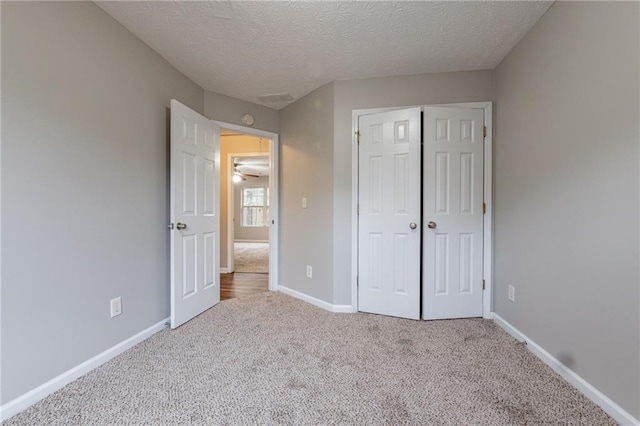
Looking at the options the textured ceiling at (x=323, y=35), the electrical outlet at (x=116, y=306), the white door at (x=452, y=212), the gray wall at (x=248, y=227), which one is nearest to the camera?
the textured ceiling at (x=323, y=35)

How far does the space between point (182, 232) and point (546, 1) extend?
10.1 feet

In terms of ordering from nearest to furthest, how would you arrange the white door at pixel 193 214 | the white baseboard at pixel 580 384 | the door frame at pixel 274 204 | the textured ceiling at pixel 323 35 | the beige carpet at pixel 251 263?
the white baseboard at pixel 580 384, the textured ceiling at pixel 323 35, the white door at pixel 193 214, the door frame at pixel 274 204, the beige carpet at pixel 251 263

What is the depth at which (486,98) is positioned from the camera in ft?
8.38

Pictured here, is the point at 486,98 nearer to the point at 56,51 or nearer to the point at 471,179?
the point at 471,179

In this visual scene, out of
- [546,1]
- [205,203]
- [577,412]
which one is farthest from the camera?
[205,203]

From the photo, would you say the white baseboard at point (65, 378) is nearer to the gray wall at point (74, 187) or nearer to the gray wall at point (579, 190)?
the gray wall at point (74, 187)

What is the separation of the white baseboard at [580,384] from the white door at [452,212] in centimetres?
50

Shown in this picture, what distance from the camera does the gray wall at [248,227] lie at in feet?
31.8

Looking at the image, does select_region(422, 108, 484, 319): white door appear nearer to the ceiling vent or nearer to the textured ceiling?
the textured ceiling

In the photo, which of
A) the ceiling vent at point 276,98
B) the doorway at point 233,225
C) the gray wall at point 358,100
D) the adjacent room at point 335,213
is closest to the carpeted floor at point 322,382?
the adjacent room at point 335,213

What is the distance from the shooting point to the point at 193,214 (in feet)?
8.46

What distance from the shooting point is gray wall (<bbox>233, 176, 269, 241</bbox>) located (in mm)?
9695

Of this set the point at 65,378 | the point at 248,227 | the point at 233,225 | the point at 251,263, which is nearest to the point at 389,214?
the point at 65,378

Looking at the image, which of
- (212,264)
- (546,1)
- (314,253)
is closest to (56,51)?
(212,264)
